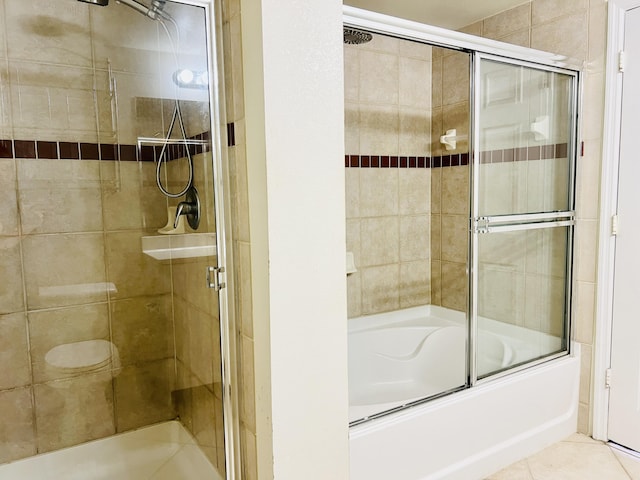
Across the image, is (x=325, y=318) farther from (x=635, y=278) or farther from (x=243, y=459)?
(x=635, y=278)

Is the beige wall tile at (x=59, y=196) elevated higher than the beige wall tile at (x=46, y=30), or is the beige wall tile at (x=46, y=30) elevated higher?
the beige wall tile at (x=46, y=30)

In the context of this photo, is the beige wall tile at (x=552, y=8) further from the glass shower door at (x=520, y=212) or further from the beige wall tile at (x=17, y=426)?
the beige wall tile at (x=17, y=426)

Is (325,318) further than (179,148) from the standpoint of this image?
No

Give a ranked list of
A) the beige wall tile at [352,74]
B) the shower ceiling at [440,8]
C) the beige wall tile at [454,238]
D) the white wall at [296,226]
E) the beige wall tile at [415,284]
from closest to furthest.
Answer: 1. the white wall at [296,226]
2. the shower ceiling at [440,8]
3. the beige wall tile at [352,74]
4. the beige wall tile at [454,238]
5. the beige wall tile at [415,284]

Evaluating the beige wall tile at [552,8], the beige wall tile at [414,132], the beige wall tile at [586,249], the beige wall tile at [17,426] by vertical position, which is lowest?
the beige wall tile at [17,426]

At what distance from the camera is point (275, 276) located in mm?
1236

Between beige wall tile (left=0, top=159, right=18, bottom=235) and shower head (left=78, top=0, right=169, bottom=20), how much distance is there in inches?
26.0

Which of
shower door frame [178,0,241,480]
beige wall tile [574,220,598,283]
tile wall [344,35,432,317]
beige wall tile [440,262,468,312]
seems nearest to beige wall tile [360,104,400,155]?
tile wall [344,35,432,317]

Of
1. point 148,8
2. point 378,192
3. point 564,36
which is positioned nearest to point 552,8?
point 564,36

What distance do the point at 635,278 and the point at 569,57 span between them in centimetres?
103

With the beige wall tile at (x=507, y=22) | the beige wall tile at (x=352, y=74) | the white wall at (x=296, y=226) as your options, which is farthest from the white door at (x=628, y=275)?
the white wall at (x=296, y=226)

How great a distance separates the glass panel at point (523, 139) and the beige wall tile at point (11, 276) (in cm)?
182

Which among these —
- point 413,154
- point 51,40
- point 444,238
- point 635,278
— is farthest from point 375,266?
point 51,40

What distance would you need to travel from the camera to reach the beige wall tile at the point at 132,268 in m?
1.87
